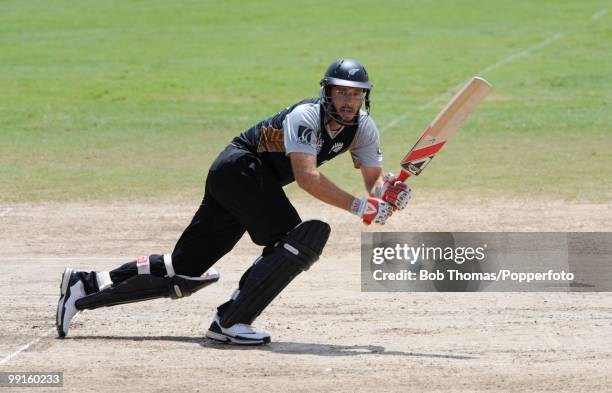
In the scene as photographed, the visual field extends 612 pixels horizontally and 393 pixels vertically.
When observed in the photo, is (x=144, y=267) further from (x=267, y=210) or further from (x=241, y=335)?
(x=267, y=210)

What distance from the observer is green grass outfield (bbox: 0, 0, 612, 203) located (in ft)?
48.9

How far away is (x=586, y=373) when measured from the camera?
6.47 meters

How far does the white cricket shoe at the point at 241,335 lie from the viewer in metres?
7.18

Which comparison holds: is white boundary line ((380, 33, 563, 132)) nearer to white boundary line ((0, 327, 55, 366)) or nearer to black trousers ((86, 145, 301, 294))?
black trousers ((86, 145, 301, 294))

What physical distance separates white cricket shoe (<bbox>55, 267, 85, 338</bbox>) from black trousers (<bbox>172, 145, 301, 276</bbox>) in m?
0.65

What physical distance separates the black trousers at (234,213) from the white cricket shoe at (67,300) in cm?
65

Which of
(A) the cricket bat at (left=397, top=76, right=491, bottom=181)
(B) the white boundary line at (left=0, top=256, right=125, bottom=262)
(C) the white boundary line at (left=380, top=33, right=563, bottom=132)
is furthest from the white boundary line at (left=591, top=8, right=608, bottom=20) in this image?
(A) the cricket bat at (left=397, top=76, right=491, bottom=181)

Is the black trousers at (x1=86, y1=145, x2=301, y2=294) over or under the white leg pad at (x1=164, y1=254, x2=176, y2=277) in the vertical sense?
over

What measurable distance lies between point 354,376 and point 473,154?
33.9 feet

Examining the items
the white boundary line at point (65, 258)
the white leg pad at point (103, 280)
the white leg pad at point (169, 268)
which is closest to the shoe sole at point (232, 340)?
the white leg pad at point (169, 268)

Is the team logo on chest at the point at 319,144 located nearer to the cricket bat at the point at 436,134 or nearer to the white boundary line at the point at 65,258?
the cricket bat at the point at 436,134

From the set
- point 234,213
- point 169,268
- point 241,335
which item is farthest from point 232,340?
point 234,213

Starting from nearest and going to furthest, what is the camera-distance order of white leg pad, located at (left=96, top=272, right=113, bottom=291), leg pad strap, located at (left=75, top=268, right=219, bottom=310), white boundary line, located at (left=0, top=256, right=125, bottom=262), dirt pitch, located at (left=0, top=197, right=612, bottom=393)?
dirt pitch, located at (left=0, top=197, right=612, bottom=393) < leg pad strap, located at (left=75, top=268, right=219, bottom=310) < white leg pad, located at (left=96, top=272, right=113, bottom=291) < white boundary line, located at (left=0, top=256, right=125, bottom=262)

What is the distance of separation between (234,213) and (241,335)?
744 mm
